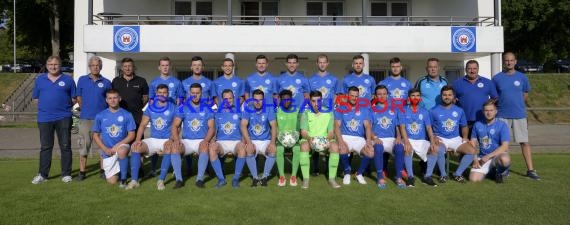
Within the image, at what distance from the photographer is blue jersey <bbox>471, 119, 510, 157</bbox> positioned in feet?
20.2

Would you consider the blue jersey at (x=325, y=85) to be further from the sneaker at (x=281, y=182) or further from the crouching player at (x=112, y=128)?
the crouching player at (x=112, y=128)

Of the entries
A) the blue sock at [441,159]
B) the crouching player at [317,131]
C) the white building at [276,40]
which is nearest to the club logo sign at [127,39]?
the white building at [276,40]

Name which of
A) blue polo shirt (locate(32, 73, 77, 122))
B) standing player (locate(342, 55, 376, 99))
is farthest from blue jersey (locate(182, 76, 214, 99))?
standing player (locate(342, 55, 376, 99))

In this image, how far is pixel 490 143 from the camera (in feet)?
20.4

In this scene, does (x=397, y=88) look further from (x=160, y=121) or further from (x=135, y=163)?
(x=135, y=163)

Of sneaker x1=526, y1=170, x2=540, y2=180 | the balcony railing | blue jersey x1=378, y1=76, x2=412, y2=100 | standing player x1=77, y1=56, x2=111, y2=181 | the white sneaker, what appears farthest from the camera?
the balcony railing

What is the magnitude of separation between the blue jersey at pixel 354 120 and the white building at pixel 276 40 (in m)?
9.54

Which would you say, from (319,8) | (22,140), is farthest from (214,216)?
(319,8)

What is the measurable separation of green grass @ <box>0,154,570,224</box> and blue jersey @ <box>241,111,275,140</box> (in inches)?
26.6

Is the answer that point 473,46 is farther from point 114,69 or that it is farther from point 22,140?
point 22,140

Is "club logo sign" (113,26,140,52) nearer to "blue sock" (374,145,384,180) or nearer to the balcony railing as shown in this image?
the balcony railing

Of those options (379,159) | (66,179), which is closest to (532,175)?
(379,159)

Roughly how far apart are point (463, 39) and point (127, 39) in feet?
40.3

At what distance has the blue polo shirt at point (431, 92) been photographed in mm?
6711
